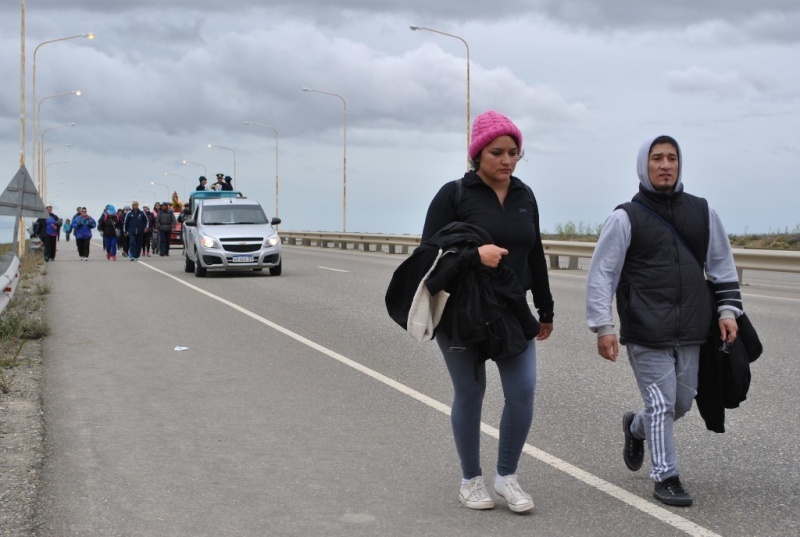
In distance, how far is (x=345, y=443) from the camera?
675 cm

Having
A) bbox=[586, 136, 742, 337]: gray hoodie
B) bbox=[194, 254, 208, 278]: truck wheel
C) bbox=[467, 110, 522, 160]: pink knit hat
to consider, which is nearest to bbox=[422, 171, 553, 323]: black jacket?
bbox=[467, 110, 522, 160]: pink knit hat

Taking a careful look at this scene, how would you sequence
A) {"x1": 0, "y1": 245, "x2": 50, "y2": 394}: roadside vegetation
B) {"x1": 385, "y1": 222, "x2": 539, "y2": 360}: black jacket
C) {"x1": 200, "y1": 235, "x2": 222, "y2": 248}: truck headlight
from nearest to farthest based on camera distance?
{"x1": 385, "y1": 222, "x2": 539, "y2": 360}: black jacket
{"x1": 0, "y1": 245, "x2": 50, "y2": 394}: roadside vegetation
{"x1": 200, "y1": 235, "x2": 222, "y2": 248}: truck headlight

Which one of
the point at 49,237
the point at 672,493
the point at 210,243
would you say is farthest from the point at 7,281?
the point at 49,237

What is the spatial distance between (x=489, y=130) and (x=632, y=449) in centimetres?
185

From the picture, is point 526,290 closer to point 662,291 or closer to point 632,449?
point 662,291

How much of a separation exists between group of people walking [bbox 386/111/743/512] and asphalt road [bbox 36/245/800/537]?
310mm

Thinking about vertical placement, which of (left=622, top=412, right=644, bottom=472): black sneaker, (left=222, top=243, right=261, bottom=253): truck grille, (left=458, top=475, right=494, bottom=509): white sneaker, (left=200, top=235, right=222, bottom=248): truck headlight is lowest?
(left=458, top=475, right=494, bottom=509): white sneaker

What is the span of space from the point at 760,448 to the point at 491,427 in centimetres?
164

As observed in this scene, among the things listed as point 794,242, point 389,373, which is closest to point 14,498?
point 389,373

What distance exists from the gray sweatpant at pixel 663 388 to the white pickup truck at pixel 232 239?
19.6 metres

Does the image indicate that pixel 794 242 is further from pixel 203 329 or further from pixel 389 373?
pixel 389 373

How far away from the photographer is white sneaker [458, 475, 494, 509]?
520 cm

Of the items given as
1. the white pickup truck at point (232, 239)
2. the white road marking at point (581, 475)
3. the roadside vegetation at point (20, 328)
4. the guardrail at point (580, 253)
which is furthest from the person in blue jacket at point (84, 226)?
the white road marking at point (581, 475)

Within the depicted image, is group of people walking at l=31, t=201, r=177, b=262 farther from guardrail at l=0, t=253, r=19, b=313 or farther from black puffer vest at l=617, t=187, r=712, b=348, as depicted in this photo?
black puffer vest at l=617, t=187, r=712, b=348
